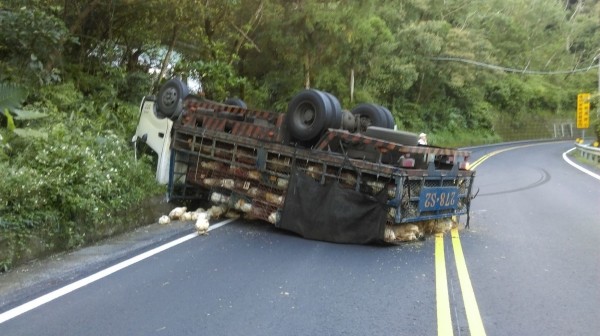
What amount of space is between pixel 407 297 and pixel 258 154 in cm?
397

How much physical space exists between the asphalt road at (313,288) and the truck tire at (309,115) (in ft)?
5.30

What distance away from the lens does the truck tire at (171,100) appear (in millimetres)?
10227

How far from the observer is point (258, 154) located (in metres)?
8.91

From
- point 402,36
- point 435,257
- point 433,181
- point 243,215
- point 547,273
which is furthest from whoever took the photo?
point 402,36

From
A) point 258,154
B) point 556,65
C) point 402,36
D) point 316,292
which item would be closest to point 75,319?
point 316,292

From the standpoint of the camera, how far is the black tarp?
25.9 feet

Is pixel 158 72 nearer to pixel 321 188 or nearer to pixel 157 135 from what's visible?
pixel 157 135

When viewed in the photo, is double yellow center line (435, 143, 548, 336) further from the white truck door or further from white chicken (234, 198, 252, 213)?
the white truck door

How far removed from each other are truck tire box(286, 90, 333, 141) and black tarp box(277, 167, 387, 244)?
64 cm

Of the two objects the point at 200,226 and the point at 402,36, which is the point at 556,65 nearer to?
the point at 402,36

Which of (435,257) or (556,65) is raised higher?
(556,65)

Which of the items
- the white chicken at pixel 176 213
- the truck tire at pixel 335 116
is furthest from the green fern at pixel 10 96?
the truck tire at pixel 335 116

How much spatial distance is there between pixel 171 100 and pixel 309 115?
302cm

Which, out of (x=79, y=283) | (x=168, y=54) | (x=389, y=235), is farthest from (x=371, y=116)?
(x=168, y=54)
